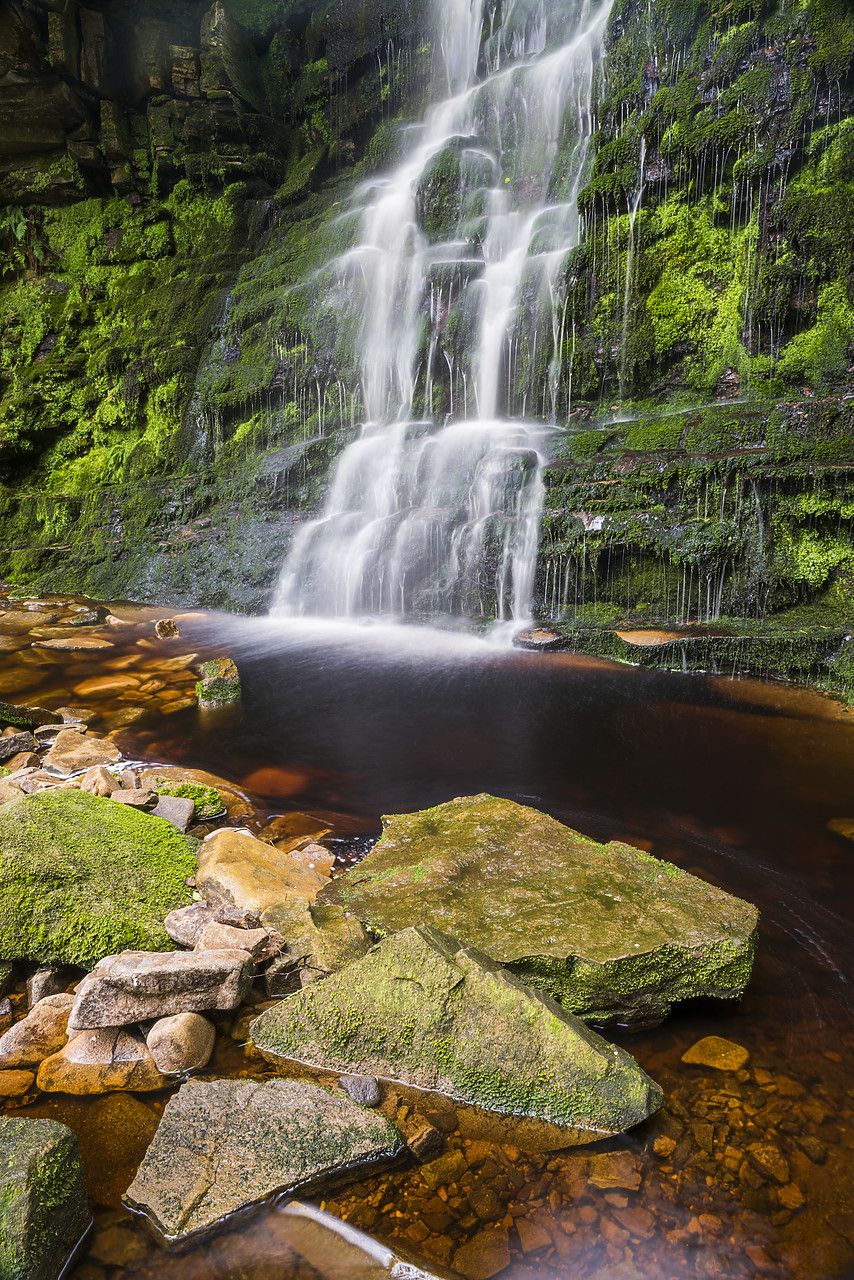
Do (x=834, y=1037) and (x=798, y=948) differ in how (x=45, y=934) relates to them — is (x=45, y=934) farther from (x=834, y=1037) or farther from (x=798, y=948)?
(x=798, y=948)

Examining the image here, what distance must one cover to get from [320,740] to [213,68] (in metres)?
21.9

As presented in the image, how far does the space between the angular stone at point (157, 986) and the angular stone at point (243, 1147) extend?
0.28 meters

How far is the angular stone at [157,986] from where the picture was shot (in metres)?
A: 1.96

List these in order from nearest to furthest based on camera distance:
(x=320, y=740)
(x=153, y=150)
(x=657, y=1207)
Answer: (x=657, y=1207) → (x=320, y=740) → (x=153, y=150)

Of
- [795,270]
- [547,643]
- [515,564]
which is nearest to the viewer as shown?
[547,643]

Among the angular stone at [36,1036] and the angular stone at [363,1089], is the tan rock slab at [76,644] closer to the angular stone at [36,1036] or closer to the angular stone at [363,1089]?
the angular stone at [36,1036]

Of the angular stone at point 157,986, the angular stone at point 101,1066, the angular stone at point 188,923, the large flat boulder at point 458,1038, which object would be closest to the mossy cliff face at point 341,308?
the large flat boulder at point 458,1038

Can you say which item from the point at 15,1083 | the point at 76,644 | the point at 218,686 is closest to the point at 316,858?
the point at 15,1083

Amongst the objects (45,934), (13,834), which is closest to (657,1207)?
(45,934)

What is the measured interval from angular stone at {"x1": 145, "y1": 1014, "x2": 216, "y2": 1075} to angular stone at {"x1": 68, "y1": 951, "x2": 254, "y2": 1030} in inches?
2.2

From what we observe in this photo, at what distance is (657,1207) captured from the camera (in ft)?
5.21

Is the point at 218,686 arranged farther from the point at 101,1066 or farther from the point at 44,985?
the point at 101,1066

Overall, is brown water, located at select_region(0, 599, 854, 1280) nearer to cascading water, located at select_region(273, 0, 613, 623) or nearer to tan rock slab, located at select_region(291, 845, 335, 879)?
tan rock slab, located at select_region(291, 845, 335, 879)

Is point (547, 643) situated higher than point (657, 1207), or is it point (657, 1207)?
point (547, 643)
